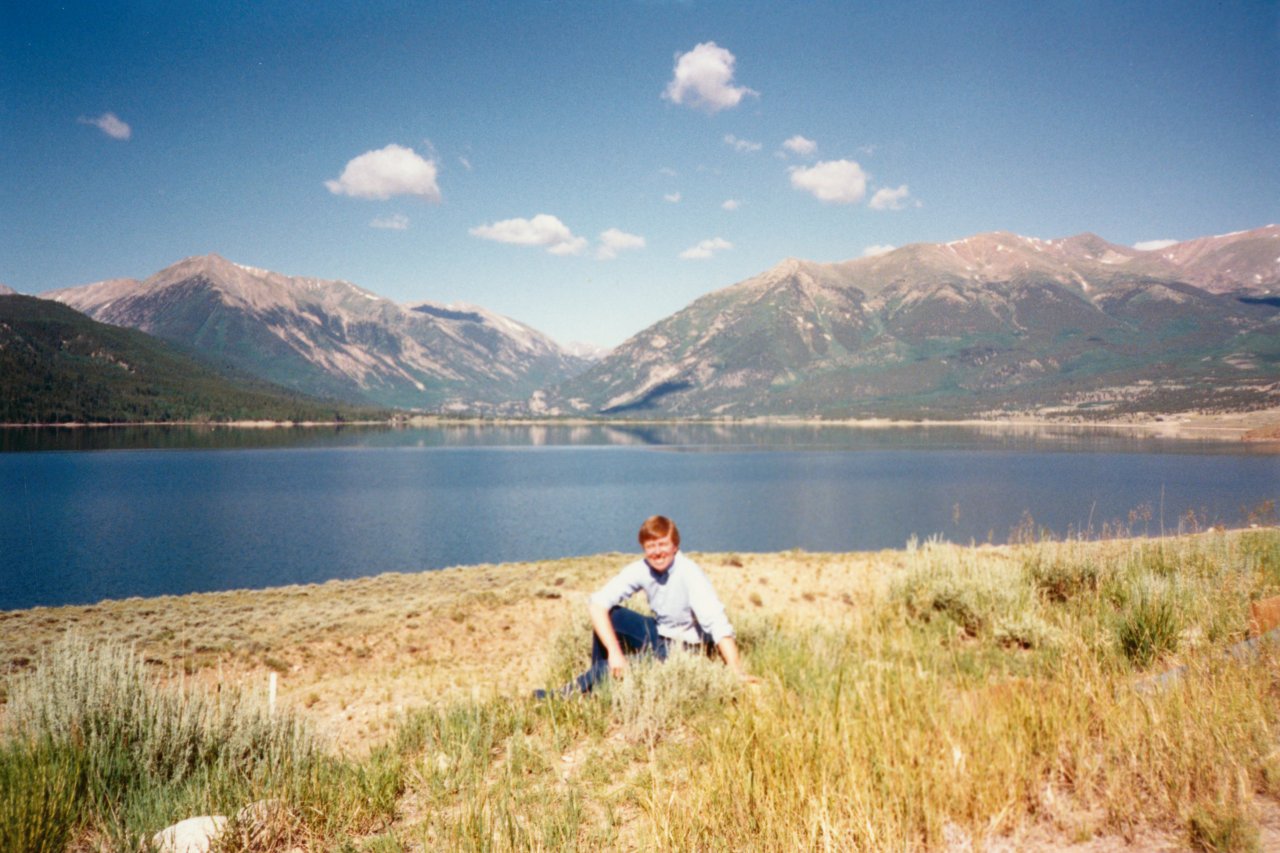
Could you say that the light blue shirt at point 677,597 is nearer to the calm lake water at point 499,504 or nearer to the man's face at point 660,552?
the man's face at point 660,552

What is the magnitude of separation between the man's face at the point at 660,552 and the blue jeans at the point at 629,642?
0.58 metres

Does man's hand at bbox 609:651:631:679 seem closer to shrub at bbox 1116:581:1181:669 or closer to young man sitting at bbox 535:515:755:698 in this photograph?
young man sitting at bbox 535:515:755:698

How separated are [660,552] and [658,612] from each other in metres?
0.67

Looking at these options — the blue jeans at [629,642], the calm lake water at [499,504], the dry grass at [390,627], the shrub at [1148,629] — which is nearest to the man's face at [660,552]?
the blue jeans at [629,642]

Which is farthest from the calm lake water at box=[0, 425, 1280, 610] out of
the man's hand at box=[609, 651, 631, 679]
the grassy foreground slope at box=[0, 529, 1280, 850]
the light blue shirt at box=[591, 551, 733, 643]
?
the man's hand at box=[609, 651, 631, 679]

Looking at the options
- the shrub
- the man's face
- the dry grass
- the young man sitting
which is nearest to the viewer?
the shrub

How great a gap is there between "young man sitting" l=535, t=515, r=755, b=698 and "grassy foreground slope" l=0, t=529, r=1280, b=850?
0.48m

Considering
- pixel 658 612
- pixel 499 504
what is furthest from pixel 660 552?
pixel 499 504

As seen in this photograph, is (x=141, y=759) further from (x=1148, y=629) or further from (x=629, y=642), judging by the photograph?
(x=1148, y=629)

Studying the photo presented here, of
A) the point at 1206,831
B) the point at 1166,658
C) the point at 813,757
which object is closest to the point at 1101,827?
the point at 1206,831

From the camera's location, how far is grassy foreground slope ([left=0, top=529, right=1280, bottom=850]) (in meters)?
3.05

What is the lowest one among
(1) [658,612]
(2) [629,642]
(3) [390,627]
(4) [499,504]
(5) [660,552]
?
(4) [499,504]

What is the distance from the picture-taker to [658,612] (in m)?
6.39

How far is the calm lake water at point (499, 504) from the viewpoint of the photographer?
39.7 metres
